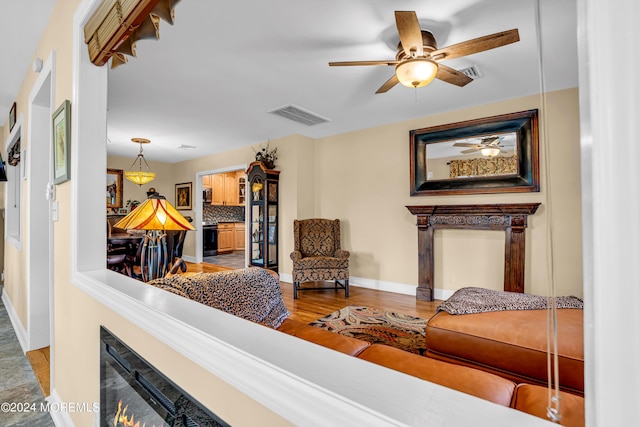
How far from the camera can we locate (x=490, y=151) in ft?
11.8

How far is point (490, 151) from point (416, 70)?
1.99 meters

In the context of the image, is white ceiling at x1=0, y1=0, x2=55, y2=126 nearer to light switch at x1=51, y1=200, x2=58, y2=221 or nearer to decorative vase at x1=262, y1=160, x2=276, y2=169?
light switch at x1=51, y1=200, x2=58, y2=221

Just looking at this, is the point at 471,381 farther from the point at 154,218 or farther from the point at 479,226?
the point at 479,226

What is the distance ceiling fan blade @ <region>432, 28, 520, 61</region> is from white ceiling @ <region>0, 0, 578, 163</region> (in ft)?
0.57

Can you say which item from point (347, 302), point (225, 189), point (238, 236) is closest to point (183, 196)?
point (225, 189)

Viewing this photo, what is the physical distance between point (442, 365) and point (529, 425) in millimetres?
1078

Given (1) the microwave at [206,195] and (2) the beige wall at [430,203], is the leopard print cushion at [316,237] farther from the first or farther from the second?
(1) the microwave at [206,195]

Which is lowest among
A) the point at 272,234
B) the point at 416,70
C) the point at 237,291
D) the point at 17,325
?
the point at 17,325

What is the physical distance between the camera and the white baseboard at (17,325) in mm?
2658

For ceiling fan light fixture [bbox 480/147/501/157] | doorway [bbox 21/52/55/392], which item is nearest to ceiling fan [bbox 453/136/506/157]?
ceiling fan light fixture [bbox 480/147/501/157]

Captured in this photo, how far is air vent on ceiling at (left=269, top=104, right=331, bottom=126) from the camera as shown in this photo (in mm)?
3744

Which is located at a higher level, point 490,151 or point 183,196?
point 490,151

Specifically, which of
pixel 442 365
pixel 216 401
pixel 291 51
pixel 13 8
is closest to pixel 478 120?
pixel 291 51

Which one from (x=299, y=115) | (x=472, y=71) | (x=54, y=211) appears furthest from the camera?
(x=299, y=115)
